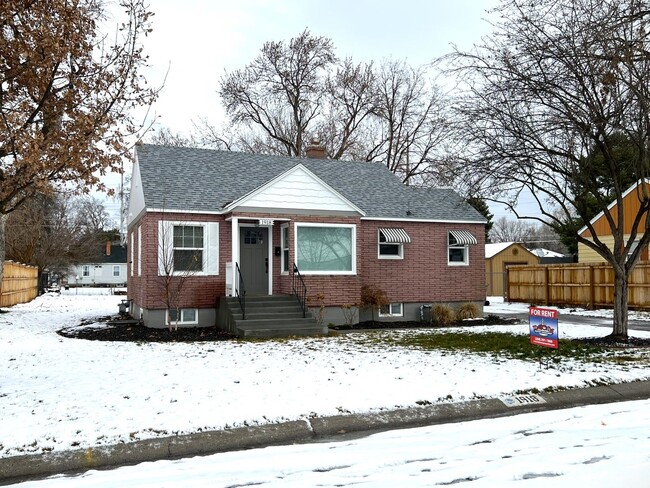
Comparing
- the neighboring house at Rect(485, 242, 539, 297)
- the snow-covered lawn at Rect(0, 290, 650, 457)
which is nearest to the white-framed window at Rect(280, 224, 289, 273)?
the snow-covered lawn at Rect(0, 290, 650, 457)

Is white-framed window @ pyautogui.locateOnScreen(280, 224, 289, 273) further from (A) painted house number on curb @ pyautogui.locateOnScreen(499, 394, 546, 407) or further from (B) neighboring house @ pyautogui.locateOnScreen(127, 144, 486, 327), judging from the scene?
(A) painted house number on curb @ pyautogui.locateOnScreen(499, 394, 546, 407)

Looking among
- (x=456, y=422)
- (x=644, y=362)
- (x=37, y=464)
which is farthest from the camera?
(x=644, y=362)

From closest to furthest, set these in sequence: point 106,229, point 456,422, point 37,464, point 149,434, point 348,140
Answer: point 37,464 < point 149,434 < point 456,422 < point 348,140 < point 106,229

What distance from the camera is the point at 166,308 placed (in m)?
15.3

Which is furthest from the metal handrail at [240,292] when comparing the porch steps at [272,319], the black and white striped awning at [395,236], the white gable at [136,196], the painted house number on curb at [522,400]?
the painted house number on curb at [522,400]

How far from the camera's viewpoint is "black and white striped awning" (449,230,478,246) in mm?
19406

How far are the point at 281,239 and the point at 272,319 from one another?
3.18 m

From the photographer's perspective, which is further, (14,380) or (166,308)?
(166,308)

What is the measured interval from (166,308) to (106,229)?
6025 cm

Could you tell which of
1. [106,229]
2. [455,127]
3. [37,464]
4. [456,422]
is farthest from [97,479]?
[106,229]

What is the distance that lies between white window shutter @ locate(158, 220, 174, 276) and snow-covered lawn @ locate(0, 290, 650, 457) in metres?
3.44

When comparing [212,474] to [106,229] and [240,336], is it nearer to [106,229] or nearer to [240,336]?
[240,336]

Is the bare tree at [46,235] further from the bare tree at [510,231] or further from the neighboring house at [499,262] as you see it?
the bare tree at [510,231]

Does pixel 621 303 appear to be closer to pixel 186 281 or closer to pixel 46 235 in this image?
pixel 186 281
